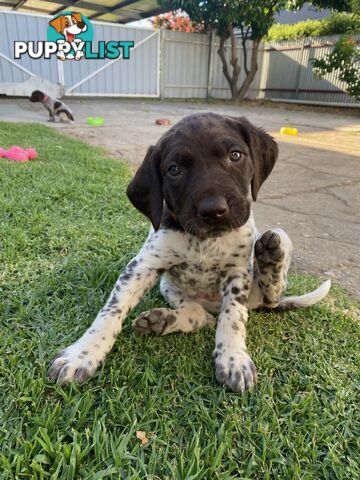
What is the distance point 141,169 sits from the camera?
96.0 inches

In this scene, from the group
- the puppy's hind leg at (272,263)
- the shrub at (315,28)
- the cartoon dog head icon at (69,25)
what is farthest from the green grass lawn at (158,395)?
the shrub at (315,28)

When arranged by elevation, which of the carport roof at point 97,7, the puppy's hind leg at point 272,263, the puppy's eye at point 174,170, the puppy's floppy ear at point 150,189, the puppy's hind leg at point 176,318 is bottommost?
the puppy's hind leg at point 176,318

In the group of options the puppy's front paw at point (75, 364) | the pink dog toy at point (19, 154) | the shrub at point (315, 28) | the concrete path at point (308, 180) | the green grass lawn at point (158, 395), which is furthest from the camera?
the shrub at point (315, 28)

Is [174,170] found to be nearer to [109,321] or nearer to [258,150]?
[258,150]

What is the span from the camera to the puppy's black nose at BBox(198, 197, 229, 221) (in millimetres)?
1945

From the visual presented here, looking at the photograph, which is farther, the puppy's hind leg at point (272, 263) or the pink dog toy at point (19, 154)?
the pink dog toy at point (19, 154)

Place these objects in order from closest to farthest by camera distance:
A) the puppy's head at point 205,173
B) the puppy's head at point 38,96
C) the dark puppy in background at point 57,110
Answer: the puppy's head at point 205,173
the dark puppy in background at point 57,110
the puppy's head at point 38,96

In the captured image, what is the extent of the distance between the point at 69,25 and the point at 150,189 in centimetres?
1827

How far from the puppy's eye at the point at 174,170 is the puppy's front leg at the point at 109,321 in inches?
14.1

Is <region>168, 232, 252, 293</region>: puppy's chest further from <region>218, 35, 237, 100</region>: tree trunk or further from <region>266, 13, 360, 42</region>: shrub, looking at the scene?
<region>218, 35, 237, 100</region>: tree trunk

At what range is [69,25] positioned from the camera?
17.8 metres

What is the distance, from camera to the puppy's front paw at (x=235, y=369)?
6.29ft

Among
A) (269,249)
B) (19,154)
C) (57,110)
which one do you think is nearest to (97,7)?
(57,110)

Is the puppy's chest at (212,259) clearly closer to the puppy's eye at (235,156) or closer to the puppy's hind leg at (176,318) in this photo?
the puppy's hind leg at (176,318)
